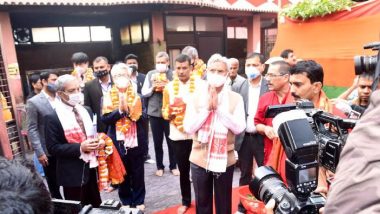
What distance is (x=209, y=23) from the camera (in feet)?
29.7

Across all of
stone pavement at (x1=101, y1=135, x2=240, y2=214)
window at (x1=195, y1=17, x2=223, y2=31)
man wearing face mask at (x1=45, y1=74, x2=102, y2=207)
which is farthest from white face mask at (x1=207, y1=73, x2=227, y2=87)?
window at (x1=195, y1=17, x2=223, y2=31)

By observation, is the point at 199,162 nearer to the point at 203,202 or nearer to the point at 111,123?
the point at 203,202

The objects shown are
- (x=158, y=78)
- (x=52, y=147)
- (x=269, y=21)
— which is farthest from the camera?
(x=269, y=21)

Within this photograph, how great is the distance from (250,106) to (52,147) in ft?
6.38

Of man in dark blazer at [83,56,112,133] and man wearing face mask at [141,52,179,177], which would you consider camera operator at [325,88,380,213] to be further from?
man wearing face mask at [141,52,179,177]

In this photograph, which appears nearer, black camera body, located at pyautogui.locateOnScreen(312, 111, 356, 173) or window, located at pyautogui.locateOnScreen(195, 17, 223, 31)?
black camera body, located at pyautogui.locateOnScreen(312, 111, 356, 173)

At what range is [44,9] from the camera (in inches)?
263

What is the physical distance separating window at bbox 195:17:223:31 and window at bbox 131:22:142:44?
67.0 inches

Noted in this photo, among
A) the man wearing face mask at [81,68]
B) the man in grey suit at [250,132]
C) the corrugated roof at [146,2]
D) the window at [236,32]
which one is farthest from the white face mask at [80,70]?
the window at [236,32]

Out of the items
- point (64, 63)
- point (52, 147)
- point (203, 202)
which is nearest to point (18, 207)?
point (52, 147)

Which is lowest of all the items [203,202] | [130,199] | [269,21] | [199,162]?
[130,199]

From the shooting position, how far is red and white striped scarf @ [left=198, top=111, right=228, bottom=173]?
2.35m

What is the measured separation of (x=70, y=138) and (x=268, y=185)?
1726 millimetres

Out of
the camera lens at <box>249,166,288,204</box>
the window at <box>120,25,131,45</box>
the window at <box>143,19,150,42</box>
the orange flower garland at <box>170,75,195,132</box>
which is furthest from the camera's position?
the window at <box>120,25,131,45</box>
